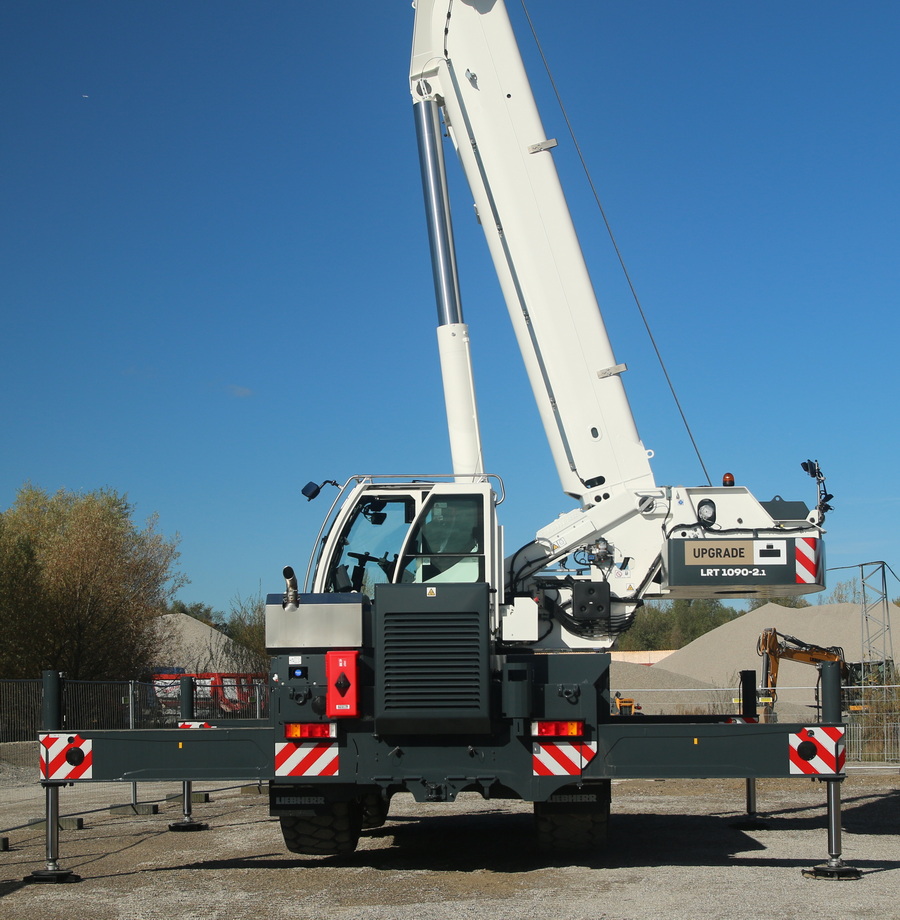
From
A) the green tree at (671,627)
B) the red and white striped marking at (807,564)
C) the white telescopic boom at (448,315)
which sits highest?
the white telescopic boom at (448,315)

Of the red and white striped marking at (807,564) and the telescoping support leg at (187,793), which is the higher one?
the red and white striped marking at (807,564)

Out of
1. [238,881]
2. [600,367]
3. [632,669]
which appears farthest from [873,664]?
[238,881]

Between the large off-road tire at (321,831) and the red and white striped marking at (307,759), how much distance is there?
71 centimetres

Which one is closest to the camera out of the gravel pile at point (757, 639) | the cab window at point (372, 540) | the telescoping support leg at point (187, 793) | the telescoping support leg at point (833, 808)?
the telescoping support leg at point (833, 808)

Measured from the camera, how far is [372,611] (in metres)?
8.83

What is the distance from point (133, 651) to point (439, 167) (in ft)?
98.6

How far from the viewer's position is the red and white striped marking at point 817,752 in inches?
339

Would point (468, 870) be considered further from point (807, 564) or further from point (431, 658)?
point (807, 564)

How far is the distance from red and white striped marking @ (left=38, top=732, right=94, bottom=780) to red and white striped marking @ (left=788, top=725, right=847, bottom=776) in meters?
5.66

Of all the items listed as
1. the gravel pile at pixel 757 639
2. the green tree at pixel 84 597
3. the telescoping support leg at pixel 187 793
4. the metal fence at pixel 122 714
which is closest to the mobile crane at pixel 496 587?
the telescoping support leg at pixel 187 793

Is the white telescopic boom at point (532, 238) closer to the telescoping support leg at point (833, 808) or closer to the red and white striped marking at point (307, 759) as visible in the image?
the telescoping support leg at point (833, 808)

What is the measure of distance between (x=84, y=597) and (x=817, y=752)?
1236 inches

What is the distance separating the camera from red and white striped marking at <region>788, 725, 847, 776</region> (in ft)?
28.3

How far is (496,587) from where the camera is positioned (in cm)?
915
